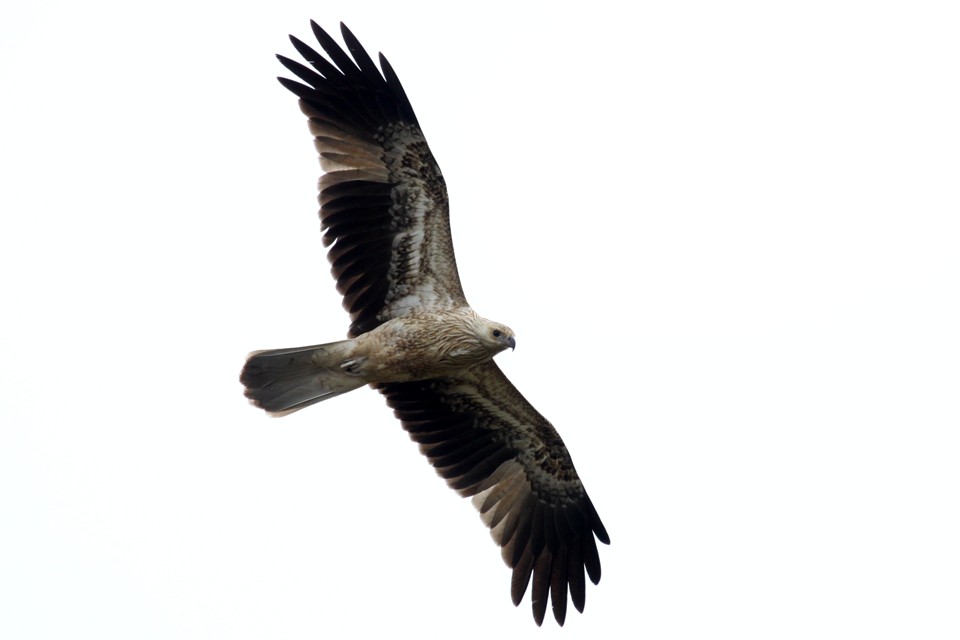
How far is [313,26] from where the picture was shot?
11.1 meters

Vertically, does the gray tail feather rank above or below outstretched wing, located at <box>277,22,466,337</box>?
below

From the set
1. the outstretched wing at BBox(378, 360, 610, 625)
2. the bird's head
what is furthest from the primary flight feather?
the outstretched wing at BBox(378, 360, 610, 625)

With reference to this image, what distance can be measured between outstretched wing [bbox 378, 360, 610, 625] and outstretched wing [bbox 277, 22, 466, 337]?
0.95 metres

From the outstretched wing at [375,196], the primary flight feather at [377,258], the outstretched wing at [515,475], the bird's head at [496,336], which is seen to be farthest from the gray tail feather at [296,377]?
the bird's head at [496,336]

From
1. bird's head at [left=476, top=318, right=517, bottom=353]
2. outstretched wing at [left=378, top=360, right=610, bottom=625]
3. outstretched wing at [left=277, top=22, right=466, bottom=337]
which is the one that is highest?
outstretched wing at [left=277, top=22, right=466, bottom=337]

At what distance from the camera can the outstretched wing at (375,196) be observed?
1111 centimetres

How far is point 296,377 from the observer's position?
11062mm

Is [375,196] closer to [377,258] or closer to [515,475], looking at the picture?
[377,258]

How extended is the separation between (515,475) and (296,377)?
7.55 ft

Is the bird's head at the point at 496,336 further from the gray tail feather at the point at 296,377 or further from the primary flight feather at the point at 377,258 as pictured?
the gray tail feather at the point at 296,377

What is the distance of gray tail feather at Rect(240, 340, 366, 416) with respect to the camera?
10953 mm

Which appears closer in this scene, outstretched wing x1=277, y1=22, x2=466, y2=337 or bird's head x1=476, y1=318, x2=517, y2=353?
bird's head x1=476, y1=318, x2=517, y2=353

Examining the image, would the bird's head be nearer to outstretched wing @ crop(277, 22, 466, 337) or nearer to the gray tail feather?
outstretched wing @ crop(277, 22, 466, 337)

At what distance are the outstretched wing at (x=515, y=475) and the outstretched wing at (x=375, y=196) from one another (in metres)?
0.95
